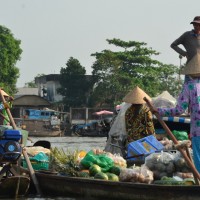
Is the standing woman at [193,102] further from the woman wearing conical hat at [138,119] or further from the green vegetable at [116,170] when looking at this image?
the woman wearing conical hat at [138,119]

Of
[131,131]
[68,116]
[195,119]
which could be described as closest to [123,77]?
[68,116]

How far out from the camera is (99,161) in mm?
7688

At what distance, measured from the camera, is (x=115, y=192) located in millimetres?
7051

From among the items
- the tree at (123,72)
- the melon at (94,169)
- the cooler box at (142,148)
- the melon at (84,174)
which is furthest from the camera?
the tree at (123,72)

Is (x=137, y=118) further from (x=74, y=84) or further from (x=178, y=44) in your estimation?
(x=74, y=84)

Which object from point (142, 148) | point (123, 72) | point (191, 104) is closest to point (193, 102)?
point (191, 104)

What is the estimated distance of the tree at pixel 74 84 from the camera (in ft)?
143

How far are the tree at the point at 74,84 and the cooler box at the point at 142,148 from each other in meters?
34.6

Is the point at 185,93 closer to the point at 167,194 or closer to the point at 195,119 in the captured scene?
the point at 195,119

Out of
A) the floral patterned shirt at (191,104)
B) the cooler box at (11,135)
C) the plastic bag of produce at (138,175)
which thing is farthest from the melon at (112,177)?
the floral patterned shirt at (191,104)

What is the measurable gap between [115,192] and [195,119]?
47.3 inches

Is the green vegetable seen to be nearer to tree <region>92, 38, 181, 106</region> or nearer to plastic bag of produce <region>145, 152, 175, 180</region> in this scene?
plastic bag of produce <region>145, 152, 175, 180</region>

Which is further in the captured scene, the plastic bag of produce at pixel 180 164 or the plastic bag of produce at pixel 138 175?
the plastic bag of produce at pixel 180 164

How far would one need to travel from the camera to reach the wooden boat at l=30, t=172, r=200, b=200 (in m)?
6.41
